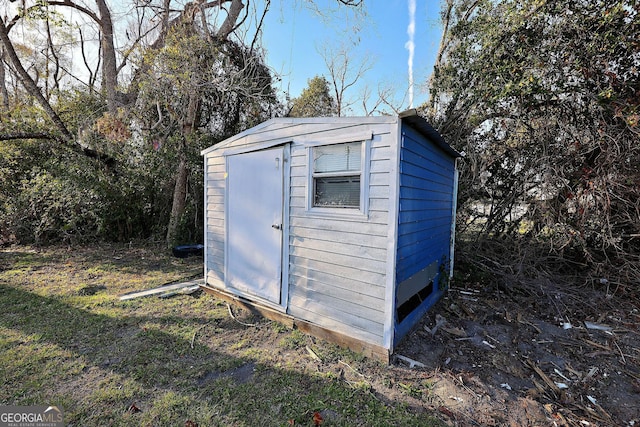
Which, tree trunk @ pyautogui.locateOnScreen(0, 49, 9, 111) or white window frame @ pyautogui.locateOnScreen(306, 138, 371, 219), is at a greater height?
tree trunk @ pyautogui.locateOnScreen(0, 49, 9, 111)

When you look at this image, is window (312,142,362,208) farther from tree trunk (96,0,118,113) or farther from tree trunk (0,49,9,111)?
tree trunk (0,49,9,111)

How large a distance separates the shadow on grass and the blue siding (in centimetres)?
89

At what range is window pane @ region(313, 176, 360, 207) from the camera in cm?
272

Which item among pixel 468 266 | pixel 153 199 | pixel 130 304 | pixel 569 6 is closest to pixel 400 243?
pixel 468 266

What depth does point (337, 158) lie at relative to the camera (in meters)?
2.81

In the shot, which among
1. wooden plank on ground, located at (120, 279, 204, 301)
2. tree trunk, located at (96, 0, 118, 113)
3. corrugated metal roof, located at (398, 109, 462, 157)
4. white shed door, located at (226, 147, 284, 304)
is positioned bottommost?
wooden plank on ground, located at (120, 279, 204, 301)

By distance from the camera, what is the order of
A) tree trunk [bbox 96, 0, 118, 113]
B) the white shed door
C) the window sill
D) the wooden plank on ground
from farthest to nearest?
tree trunk [bbox 96, 0, 118, 113], the wooden plank on ground, the white shed door, the window sill

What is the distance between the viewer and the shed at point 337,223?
2.55 m

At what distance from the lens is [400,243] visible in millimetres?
2652

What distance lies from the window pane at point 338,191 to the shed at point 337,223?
10 mm

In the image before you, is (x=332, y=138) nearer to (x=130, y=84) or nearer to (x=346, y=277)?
(x=346, y=277)

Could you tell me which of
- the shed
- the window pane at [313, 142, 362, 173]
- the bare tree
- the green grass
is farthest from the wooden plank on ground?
the bare tree

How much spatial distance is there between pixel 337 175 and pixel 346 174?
108mm

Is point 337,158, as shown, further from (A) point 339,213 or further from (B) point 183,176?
(B) point 183,176
